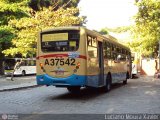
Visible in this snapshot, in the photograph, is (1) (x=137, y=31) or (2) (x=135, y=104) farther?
(1) (x=137, y=31)

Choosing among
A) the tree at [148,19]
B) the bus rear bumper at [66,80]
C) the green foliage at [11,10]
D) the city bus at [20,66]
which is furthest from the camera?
the city bus at [20,66]

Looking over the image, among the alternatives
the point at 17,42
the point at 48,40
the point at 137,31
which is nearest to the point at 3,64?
the point at 17,42

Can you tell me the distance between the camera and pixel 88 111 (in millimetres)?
12516

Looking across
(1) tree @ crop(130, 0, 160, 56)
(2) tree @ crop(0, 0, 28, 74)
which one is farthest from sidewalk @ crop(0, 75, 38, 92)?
(2) tree @ crop(0, 0, 28, 74)

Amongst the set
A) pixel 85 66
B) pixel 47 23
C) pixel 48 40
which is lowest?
pixel 85 66

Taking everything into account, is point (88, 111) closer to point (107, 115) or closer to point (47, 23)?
point (107, 115)

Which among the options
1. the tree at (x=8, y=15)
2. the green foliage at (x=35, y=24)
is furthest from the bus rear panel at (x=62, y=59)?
the tree at (x=8, y=15)

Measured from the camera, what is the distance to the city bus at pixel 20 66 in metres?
44.3

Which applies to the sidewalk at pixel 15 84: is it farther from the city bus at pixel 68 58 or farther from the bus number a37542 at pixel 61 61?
the bus number a37542 at pixel 61 61

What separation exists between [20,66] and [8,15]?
631cm

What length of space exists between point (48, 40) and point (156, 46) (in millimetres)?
26995

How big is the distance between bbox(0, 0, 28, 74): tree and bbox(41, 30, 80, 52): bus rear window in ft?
85.8

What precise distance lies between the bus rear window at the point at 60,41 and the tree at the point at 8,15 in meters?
26.2

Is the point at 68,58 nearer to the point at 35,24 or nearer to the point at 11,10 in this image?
the point at 35,24
